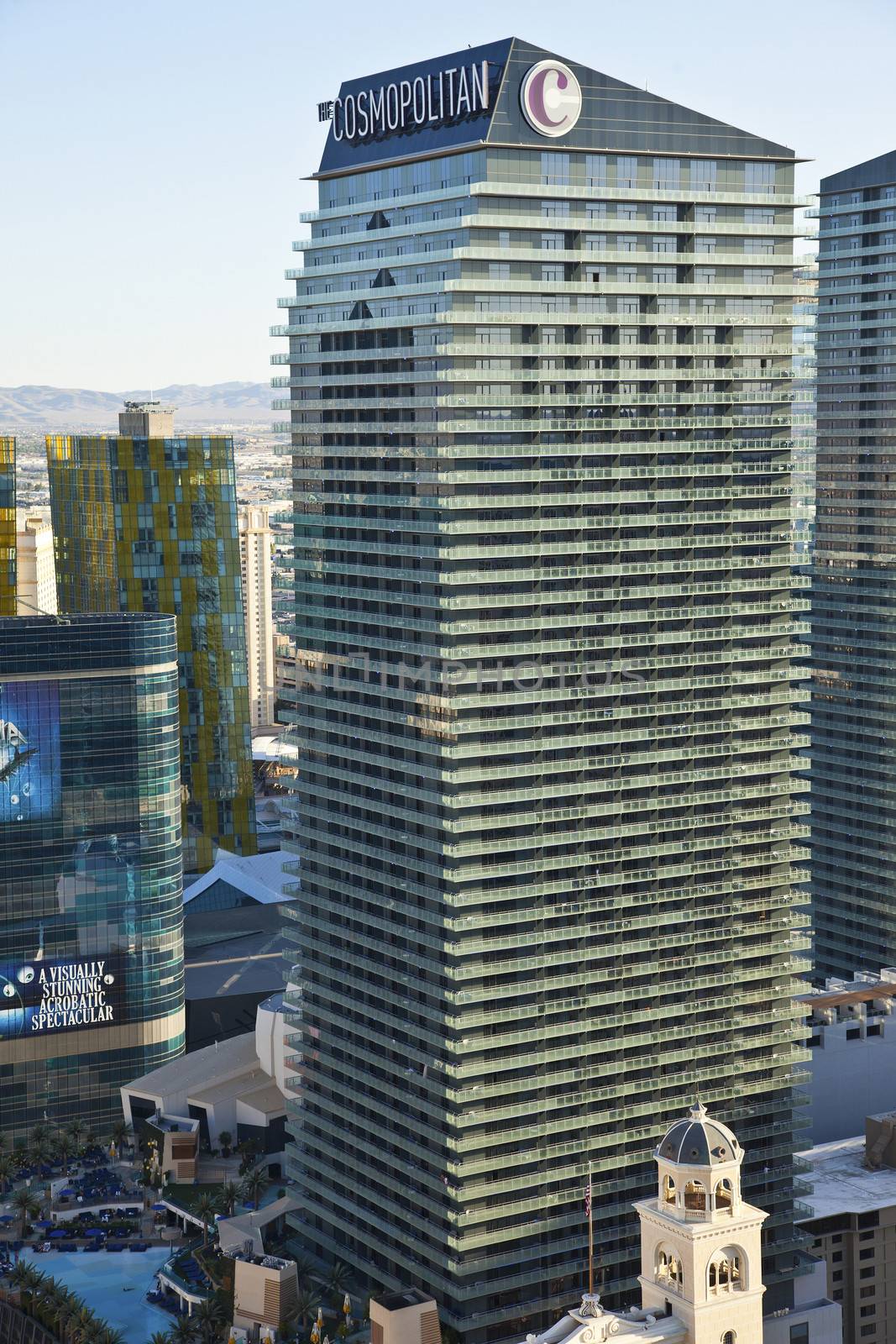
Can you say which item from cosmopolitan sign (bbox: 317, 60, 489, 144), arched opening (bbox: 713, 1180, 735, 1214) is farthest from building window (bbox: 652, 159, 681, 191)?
arched opening (bbox: 713, 1180, 735, 1214)

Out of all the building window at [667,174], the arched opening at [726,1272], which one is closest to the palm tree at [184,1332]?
the arched opening at [726,1272]

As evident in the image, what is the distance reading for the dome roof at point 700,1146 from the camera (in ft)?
528

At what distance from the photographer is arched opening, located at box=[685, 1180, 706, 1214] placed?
160875mm

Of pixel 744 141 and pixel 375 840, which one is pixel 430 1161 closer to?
pixel 375 840

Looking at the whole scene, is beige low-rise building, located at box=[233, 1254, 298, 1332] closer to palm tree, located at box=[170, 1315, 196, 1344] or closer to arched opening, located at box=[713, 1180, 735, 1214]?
palm tree, located at box=[170, 1315, 196, 1344]

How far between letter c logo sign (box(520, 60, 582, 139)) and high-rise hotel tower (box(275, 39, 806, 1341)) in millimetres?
305

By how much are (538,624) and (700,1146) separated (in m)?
52.6

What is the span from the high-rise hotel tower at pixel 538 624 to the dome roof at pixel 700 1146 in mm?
23864

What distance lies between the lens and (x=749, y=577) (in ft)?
653

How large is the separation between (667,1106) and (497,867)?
34.3 metres

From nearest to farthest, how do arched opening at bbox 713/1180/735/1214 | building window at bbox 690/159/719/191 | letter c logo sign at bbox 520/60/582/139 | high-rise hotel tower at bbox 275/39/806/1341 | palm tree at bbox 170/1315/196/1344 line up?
1. arched opening at bbox 713/1180/735/1214
2. letter c logo sign at bbox 520/60/582/139
3. high-rise hotel tower at bbox 275/39/806/1341
4. palm tree at bbox 170/1315/196/1344
5. building window at bbox 690/159/719/191

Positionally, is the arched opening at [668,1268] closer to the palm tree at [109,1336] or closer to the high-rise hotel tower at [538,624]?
the high-rise hotel tower at [538,624]

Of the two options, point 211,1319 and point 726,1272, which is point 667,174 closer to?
point 726,1272

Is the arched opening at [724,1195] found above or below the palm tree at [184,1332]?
above
